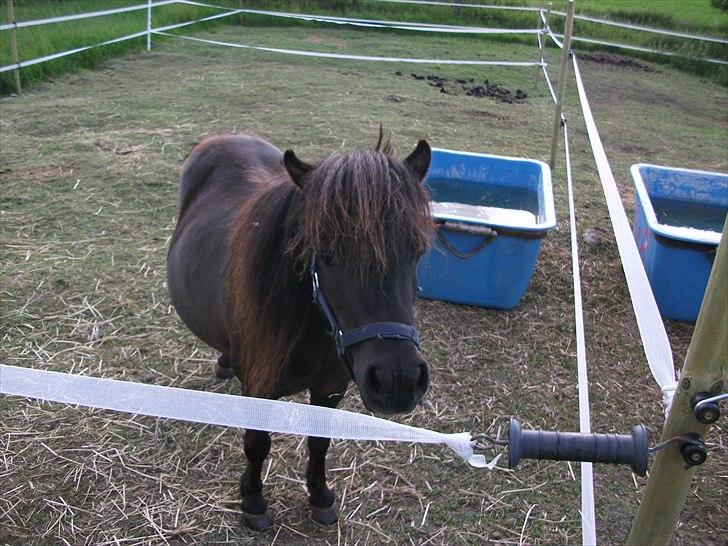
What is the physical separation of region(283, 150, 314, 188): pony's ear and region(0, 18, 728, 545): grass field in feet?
4.81

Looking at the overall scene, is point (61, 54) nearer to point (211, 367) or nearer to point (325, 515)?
point (211, 367)

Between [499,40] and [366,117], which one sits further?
[499,40]

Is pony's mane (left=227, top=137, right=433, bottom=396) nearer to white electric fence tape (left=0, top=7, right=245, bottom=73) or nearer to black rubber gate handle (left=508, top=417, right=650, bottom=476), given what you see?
black rubber gate handle (left=508, top=417, right=650, bottom=476)

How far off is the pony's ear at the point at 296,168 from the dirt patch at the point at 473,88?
8231 mm

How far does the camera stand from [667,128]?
29.4ft

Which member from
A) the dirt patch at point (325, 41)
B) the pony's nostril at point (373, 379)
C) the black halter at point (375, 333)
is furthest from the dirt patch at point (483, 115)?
the pony's nostril at point (373, 379)

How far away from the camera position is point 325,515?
2523 millimetres

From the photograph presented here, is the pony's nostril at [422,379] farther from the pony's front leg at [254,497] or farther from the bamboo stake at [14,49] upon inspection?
the bamboo stake at [14,49]

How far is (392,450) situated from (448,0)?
49.7 ft

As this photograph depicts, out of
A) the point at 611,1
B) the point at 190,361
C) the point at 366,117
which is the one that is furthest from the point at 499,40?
the point at 190,361

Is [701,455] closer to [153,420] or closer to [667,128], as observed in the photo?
[153,420]

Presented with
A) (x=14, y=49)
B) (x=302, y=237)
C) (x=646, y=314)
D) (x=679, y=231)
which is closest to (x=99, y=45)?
(x=14, y=49)

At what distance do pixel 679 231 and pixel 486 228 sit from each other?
1.23 meters

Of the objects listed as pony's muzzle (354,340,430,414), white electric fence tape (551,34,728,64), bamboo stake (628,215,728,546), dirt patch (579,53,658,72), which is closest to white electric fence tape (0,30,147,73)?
pony's muzzle (354,340,430,414)
